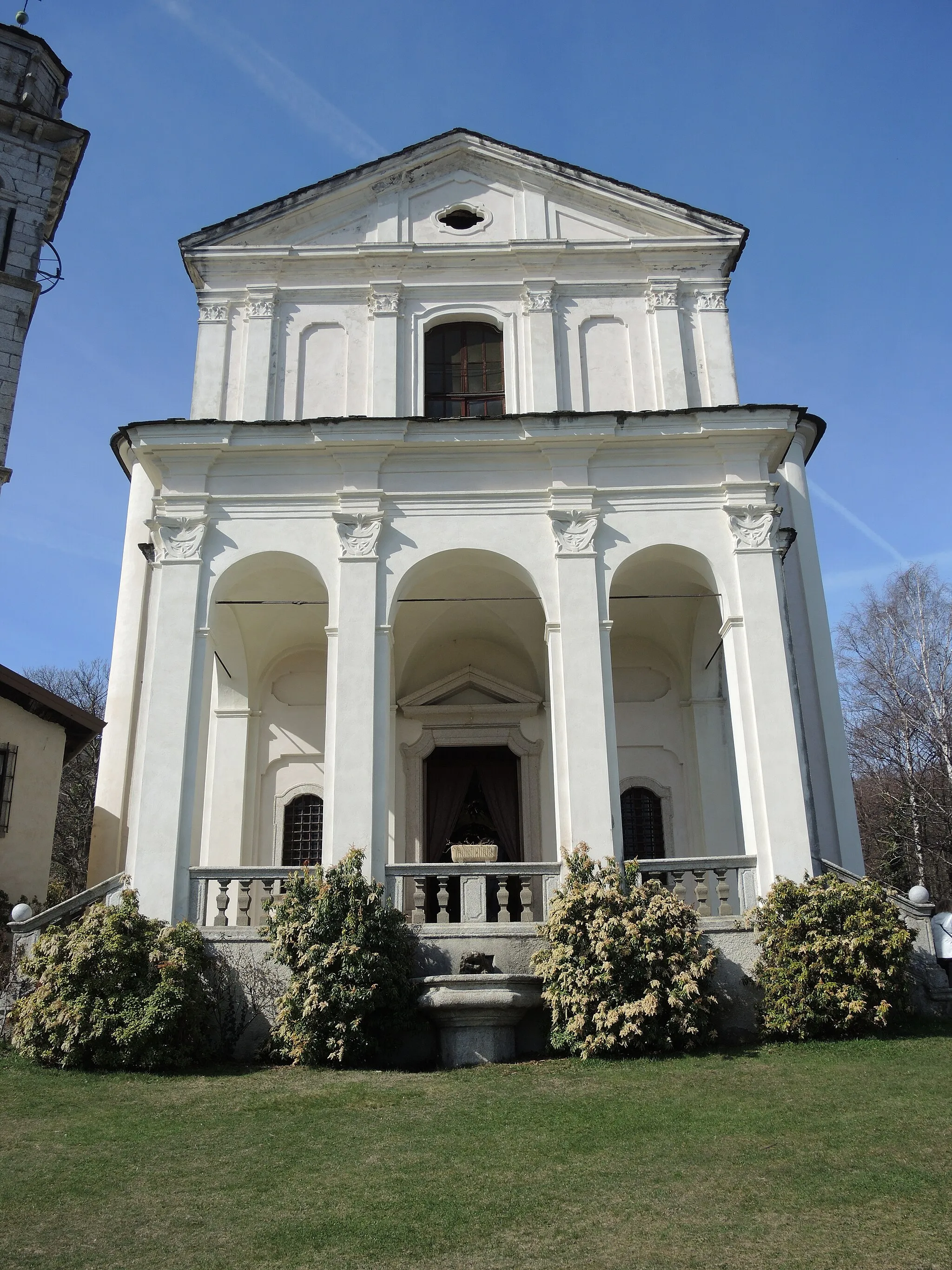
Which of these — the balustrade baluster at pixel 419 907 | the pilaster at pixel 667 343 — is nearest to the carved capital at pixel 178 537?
the balustrade baluster at pixel 419 907

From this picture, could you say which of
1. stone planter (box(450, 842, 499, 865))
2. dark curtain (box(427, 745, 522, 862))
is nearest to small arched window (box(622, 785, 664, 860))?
dark curtain (box(427, 745, 522, 862))

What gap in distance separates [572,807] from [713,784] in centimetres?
515

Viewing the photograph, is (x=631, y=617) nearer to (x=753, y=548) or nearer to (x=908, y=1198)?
(x=753, y=548)

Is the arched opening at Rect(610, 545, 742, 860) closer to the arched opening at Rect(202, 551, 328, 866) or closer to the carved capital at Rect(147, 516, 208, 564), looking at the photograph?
the arched opening at Rect(202, 551, 328, 866)

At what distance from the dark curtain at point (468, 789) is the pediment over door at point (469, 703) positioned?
573 mm

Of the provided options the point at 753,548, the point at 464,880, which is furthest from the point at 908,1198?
the point at 753,548

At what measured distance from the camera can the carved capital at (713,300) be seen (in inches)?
704

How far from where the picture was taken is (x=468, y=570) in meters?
17.7

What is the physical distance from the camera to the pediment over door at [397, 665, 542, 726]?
1930 cm

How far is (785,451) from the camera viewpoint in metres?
16.1

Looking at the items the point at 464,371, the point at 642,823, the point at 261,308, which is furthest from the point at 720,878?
the point at 261,308

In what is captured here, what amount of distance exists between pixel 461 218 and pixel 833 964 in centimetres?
1393

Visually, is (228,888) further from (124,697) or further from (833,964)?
(833,964)

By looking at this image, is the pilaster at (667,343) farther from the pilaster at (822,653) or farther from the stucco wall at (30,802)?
the stucco wall at (30,802)
